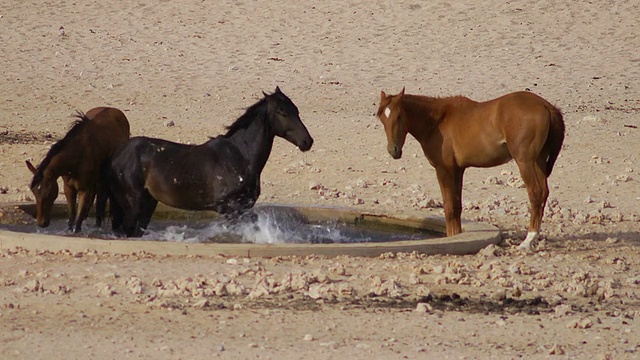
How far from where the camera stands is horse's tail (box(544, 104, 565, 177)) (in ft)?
37.5

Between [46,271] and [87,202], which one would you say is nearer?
[46,271]

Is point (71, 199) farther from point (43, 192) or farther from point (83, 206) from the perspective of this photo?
point (43, 192)

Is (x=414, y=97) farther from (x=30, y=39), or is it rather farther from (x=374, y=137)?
(x=30, y=39)

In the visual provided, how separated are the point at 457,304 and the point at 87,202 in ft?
11.5

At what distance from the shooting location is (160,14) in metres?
25.2

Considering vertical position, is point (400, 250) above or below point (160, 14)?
below

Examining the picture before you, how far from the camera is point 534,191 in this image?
11.5 metres

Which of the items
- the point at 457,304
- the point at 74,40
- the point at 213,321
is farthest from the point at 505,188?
the point at 74,40

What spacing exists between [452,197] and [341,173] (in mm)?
3715

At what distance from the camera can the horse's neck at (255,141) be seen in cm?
1119

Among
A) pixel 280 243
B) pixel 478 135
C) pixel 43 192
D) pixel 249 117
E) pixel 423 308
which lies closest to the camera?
pixel 423 308

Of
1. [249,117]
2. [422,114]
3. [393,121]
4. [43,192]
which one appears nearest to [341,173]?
[422,114]

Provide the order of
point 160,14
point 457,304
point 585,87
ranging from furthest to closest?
point 160,14, point 585,87, point 457,304

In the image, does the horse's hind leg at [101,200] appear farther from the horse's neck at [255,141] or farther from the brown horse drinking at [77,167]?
the horse's neck at [255,141]
